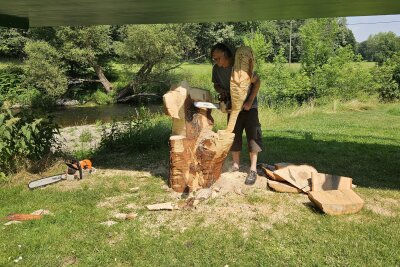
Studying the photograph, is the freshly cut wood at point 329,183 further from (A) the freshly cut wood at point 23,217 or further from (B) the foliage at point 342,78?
(B) the foliage at point 342,78

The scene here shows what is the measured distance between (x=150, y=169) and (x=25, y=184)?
74.8 inches

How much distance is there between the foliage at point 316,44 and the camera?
2039cm

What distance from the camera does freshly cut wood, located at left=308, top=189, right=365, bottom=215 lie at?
12.7ft

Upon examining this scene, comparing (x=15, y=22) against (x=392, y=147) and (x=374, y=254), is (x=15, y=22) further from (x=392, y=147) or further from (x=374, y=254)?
(x=392, y=147)

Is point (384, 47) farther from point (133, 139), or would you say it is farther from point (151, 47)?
point (133, 139)

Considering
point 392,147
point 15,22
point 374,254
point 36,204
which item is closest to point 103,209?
point 36,204

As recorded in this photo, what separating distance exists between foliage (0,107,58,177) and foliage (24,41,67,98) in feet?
57.6

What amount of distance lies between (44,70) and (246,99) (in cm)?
1991

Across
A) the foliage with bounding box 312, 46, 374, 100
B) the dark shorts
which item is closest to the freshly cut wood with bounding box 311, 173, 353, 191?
the dark shorts

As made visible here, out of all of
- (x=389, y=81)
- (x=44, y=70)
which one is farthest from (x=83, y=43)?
(x=389, y=81)

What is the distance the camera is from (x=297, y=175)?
475 centimetres

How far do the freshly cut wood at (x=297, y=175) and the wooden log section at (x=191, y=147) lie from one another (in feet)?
2.79

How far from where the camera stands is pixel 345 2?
15.5 feet

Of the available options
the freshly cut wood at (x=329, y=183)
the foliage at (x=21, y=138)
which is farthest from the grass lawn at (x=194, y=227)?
the foliage at (x=21, y=138)
